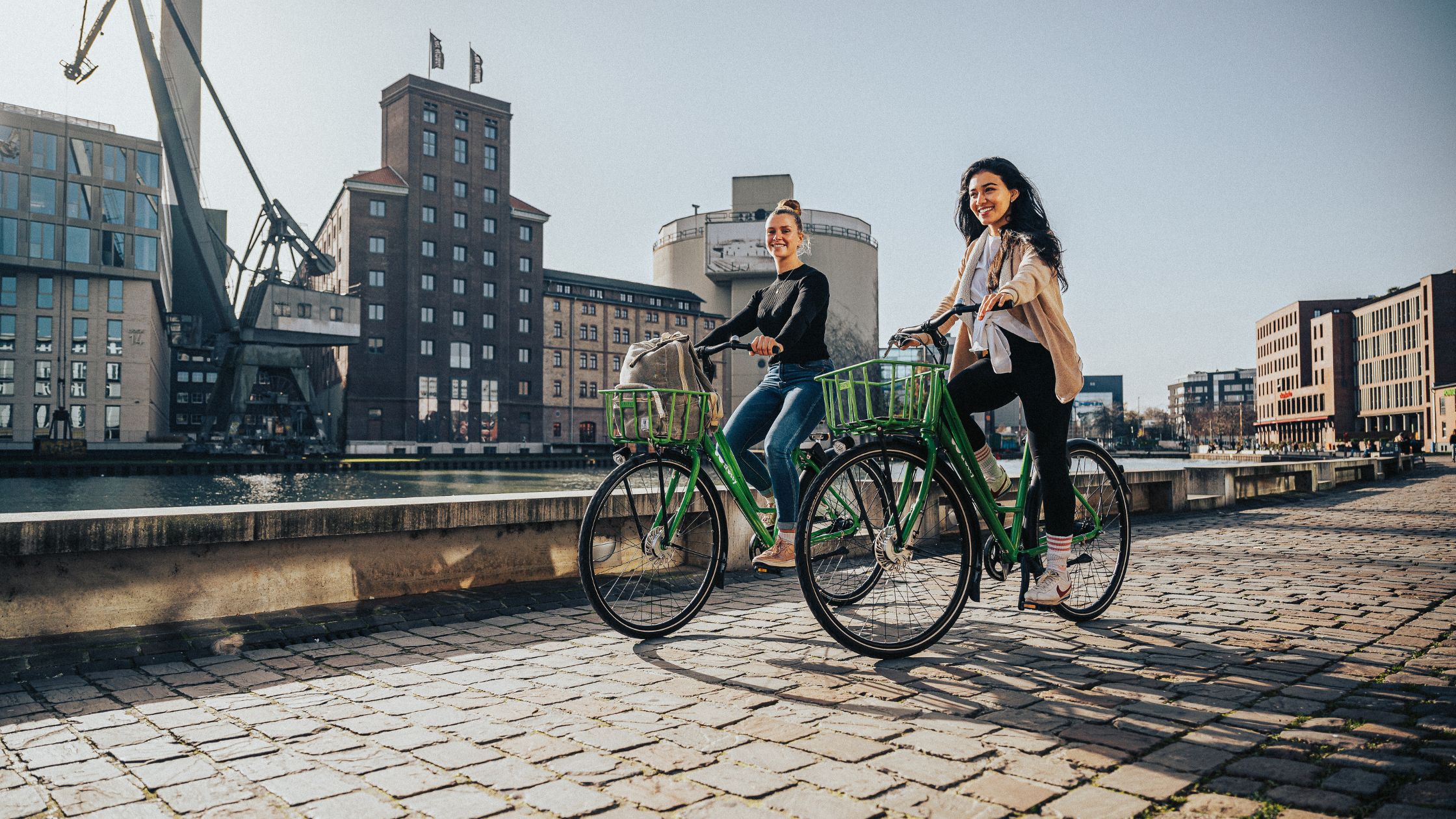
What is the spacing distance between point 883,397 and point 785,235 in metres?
1.54

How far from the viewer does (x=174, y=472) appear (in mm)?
47875

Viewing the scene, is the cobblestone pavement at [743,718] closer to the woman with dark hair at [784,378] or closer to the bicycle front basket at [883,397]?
the woman with dark hair at [784,378]

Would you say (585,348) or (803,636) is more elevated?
(585,348)

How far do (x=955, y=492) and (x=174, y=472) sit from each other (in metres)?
53.1

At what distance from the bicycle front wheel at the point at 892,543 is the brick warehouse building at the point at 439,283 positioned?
6668 centimetres

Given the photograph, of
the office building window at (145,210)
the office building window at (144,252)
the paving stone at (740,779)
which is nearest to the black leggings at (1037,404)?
the paving stone at (740,779)

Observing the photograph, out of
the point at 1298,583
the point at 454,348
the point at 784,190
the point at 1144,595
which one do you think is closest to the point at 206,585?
the point at 1144,595

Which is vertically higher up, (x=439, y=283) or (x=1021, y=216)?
(x=439, y=283)

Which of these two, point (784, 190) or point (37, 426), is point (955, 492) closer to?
point (37, 426)

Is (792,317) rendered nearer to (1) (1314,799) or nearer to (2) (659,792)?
(2) (659,792)

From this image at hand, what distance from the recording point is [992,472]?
429 cm

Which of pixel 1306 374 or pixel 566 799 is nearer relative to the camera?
pixel 566 799

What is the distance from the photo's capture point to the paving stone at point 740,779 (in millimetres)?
2332

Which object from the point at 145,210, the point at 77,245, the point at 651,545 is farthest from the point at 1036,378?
the point at 145,210
